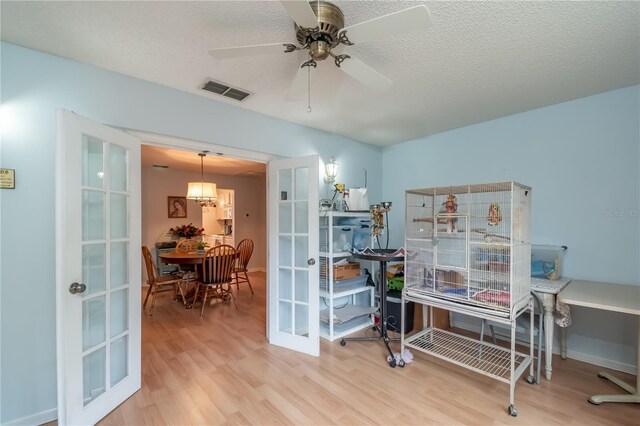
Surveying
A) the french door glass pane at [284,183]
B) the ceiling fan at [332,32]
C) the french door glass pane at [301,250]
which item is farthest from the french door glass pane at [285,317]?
the ceiling fan at [332,32]

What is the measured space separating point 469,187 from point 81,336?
9.33 feet

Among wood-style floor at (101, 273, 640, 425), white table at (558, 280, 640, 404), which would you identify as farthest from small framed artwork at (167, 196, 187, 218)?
white table at (558, 280, 640, 404)

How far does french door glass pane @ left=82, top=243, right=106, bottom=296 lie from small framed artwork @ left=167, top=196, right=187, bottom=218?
4497 millimetres

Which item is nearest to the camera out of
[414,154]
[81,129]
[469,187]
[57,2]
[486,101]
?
[57,2]

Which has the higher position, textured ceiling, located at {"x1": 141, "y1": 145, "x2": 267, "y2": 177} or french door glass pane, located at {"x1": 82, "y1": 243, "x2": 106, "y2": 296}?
textured ceiling, located at {"x1": 141, "y1": 145, "x2": 267, "y2": 177}

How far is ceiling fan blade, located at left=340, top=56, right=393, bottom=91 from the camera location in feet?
5.04

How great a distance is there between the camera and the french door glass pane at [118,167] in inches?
79.1

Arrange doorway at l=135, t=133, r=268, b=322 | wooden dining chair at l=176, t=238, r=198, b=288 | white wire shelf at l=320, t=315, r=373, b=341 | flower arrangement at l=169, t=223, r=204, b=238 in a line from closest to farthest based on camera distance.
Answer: white wire shelf at l=320, t=315, r=373, b=341 → wooden dining chair at l=176, t=238, r=198, b=288 → doorway at l=135, t=133, r=268, b=322 → flower arrangement at l=169, t=223, r=204, b=238

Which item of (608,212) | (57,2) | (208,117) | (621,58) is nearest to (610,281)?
(608,212)

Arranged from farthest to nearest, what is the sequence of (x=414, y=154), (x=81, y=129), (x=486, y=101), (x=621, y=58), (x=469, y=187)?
(x=414, y=154)
(x=486, y=101)
(x=469, y=187)
(x=621, y=58)
(x=81, y=129)

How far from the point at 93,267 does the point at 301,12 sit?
2003 mm

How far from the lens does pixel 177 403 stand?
2.05 meters

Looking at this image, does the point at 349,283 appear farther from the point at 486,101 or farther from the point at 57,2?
the point at 57,2

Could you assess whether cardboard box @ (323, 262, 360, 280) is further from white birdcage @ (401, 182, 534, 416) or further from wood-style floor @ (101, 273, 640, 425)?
white birdcage @ (401, 182, 534, 416)
